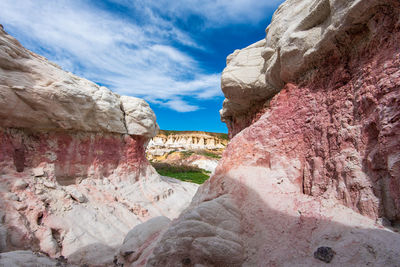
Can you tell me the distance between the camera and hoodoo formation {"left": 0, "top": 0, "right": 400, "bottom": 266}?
2.61 m

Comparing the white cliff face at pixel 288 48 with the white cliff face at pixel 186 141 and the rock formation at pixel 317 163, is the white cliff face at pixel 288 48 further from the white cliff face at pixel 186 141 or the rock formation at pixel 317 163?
the white cliff face at pixel 186 141

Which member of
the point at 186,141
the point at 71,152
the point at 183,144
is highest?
the point at 186,141

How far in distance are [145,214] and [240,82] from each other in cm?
833

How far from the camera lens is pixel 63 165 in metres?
9.30

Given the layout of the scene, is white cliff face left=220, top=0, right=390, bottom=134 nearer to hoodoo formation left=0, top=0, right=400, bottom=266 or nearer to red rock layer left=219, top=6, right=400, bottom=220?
hoodoo formation left=0, top=0, right=400, bottom=266

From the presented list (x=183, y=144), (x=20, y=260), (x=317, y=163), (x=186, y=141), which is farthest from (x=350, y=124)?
(x=186, y=141)

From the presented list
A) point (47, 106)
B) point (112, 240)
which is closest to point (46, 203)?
point (112, 240)

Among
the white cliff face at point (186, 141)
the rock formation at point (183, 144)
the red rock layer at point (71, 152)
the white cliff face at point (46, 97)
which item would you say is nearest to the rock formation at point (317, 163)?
the white cliff face at point (46, 97)

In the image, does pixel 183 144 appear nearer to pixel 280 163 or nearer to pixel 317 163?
pixel 280 163

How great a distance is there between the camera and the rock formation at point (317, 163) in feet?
8.27

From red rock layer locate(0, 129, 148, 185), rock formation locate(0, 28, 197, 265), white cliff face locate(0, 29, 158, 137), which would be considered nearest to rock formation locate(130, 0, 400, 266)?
rock formation locate(0, 28, 197, 265)

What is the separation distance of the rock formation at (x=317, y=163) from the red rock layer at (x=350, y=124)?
1 cm

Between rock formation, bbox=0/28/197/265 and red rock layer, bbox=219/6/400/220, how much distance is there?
19.1 ft

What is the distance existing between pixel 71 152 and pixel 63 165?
2.17 feet
